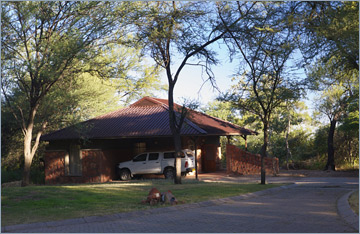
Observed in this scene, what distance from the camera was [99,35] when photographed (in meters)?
19.0

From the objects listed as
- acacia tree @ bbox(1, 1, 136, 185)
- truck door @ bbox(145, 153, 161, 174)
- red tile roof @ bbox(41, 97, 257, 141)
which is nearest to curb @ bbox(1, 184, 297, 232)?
acacia tree @ bbox(1, 1, 136, 185)

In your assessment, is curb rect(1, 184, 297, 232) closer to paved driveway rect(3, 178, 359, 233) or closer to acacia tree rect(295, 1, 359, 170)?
paved driveway rect(3, 178, 359, 233)

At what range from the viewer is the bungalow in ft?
88.2

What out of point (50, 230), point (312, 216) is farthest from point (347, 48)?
point (50, 230)

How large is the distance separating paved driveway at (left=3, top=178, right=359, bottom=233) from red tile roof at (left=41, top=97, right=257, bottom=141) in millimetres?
12662

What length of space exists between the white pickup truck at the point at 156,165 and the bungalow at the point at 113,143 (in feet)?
4.55

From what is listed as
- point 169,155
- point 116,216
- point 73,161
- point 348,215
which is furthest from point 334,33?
point 73,161

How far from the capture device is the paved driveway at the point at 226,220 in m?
8.62

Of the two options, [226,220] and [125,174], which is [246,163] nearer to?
[125,174]

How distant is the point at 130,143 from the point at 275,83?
14.4 m

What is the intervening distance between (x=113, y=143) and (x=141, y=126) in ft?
8.91

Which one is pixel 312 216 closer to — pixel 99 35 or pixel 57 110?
pixel 99 35

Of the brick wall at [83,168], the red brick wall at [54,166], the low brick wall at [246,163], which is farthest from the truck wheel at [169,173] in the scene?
the red brick wall at [54,166]

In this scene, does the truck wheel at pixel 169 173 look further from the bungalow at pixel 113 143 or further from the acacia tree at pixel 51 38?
the acacia tree at pixel 51 38
